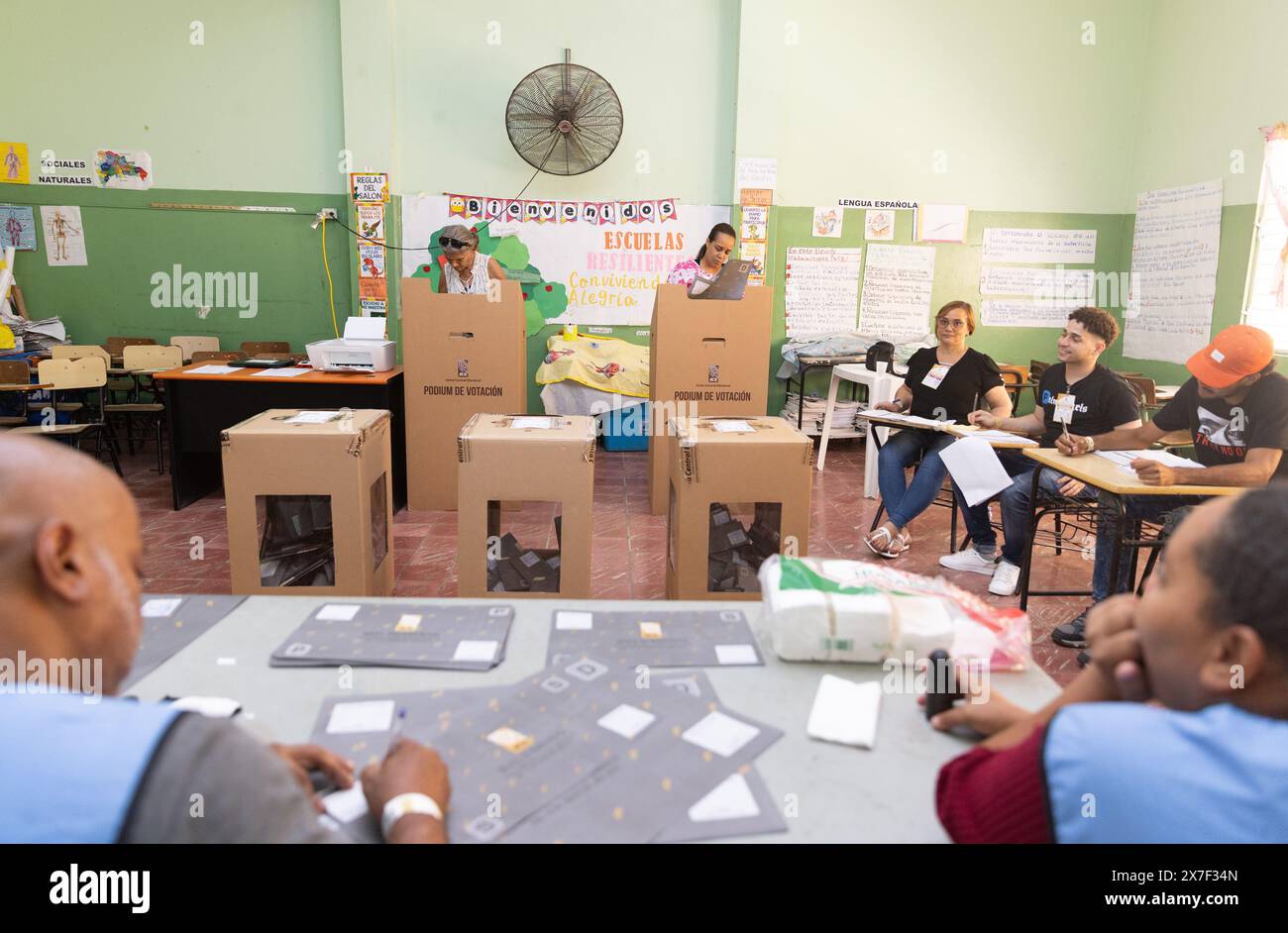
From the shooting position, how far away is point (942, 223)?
6.46 m

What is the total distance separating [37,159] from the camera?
6004mm

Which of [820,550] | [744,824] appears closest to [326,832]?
[744,824]

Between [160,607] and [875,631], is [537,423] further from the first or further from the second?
[875,631]

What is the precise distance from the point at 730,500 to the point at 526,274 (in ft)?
13.7

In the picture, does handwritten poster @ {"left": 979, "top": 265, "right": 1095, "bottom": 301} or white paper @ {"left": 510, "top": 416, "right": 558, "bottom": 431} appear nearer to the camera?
white paper @ {"left": 510, "top": 416, "right": 558, "bottom": 431}

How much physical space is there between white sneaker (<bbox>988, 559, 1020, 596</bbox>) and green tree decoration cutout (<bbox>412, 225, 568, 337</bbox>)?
152 inches

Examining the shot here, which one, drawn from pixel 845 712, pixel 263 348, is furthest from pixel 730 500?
pixel 263 348

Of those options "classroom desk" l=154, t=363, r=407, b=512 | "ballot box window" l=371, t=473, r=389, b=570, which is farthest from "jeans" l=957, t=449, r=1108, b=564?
"classroom desk" l=154, t=363, r=407, b=512

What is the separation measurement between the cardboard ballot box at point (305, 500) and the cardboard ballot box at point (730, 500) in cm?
100

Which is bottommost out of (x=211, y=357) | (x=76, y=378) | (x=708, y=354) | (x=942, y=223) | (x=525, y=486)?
(x=525, y=486)

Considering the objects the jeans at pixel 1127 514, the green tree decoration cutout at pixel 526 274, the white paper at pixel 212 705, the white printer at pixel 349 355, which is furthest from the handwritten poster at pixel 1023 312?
the white paper at pixel 212 705

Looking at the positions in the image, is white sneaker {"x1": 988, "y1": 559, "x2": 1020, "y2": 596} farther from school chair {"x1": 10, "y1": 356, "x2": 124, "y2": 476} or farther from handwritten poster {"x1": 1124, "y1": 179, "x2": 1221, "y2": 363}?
school chair {"x1": 10, "y1": 356, "x2": 124, "y2": 476}

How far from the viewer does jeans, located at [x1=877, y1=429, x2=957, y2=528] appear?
3.86 meters

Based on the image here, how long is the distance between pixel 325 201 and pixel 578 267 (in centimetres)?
191
